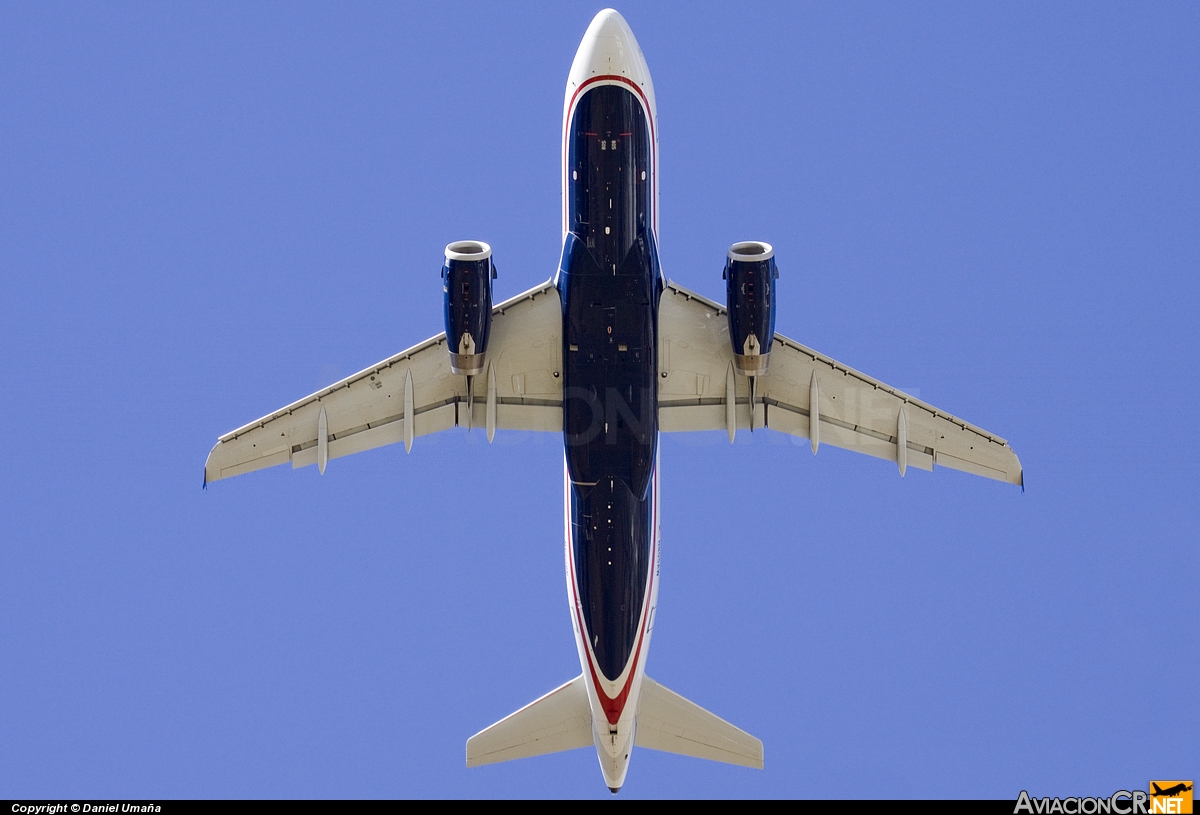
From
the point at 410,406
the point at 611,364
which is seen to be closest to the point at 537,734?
the point at 410,406

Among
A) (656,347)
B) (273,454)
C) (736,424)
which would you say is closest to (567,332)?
(656,347)

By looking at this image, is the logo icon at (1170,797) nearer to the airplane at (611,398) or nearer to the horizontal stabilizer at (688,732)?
the airplane at (611,398)

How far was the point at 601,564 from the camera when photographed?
39.5 meters

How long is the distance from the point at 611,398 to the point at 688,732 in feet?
25.1

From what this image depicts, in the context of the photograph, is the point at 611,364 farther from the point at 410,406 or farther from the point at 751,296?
the point at 410,406

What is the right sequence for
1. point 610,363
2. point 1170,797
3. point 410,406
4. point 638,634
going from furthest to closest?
point 410,406
point 638,634
point 610,363
point 1170,797

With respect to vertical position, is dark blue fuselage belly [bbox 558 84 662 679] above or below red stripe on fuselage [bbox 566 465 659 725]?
above

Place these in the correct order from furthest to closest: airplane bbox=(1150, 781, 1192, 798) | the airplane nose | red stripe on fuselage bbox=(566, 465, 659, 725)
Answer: red stripe on fuselage bbox=(566, 465, 659, 725) < airplane bbox=(1150, 781, 1192, 798) < the airplane nose

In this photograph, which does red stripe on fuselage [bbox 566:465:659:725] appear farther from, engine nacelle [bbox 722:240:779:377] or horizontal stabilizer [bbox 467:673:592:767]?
engine nacelle [bbox 722:240:779:377]

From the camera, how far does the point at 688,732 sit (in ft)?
137

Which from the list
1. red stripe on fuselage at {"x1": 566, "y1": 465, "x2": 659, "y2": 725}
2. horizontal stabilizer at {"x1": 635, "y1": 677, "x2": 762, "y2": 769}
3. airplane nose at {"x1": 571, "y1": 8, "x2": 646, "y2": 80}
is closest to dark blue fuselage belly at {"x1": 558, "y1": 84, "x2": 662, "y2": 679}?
red stripe on fuselage at {"x1": 566, "y1": 465, "x2": 659, "y2": 725}

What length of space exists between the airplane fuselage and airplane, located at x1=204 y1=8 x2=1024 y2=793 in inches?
1.5

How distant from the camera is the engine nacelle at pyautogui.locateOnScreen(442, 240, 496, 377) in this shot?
126ft

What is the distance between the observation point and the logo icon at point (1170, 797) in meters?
38.2
